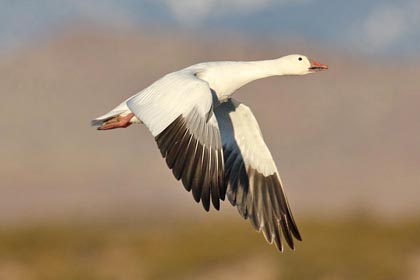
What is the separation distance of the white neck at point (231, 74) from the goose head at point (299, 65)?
1.18 feet

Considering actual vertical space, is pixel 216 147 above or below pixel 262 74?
below

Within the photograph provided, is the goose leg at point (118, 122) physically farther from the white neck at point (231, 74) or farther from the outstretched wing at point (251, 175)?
the outstretched wing at point (251, 175)

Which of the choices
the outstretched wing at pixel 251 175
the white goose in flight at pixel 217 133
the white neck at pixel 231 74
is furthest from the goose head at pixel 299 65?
the outstretched wing at pixel 251 175

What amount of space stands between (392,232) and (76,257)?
27.0ft

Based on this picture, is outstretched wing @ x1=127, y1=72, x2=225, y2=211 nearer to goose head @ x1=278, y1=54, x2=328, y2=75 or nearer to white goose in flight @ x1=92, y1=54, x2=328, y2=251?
white goose in flight @ x1=92, y1=54, x2=328, y2=251

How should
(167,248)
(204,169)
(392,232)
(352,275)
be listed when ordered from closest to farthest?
(204,169) → (352,275) → (167,248) → (392,232)

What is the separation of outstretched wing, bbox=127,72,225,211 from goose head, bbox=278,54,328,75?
6.27ft

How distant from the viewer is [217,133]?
13.6 m

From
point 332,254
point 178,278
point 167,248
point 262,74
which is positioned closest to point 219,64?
point 262,74

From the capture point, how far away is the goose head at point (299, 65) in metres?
15.6

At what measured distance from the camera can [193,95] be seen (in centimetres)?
1370

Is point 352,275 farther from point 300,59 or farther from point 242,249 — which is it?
point 300,59

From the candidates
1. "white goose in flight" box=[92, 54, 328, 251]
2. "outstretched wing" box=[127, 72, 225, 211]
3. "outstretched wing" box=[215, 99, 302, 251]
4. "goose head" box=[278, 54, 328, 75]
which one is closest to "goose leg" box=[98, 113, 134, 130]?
"white goose in flight" box=[92, 54, 328, 251]

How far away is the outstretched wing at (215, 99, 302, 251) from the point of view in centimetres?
1522
